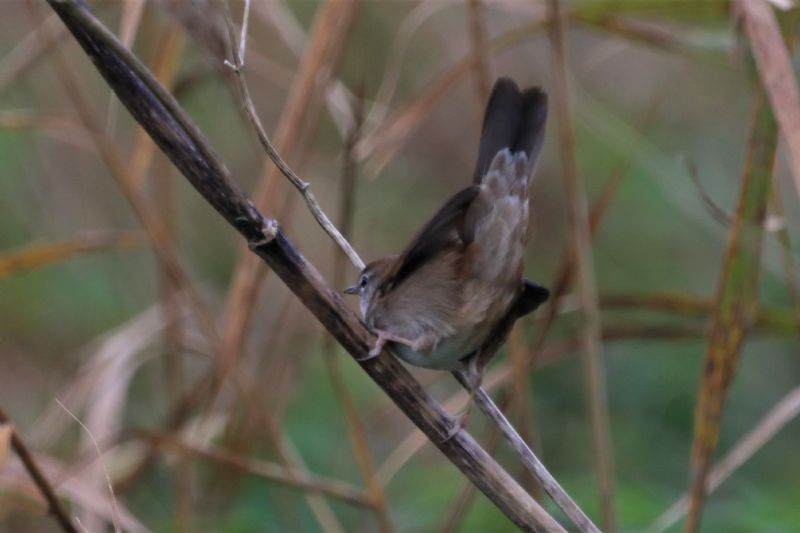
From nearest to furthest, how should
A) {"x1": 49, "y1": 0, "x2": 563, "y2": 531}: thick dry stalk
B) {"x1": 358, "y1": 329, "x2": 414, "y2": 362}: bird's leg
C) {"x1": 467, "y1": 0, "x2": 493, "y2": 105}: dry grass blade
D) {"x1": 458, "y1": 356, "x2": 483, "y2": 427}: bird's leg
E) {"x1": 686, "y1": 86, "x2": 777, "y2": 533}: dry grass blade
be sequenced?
{"x1": 49, "y1": 0, "x2": 563, "y2": 531}: thick dry stalk < {"x1": 358, "y1": 329, "x2": 414, "y2": 362}: bird's leg < {"x1": 458, "y1": 356, "x2": 483, "y2": 427}: bird's leg < {"x1": 686, "y1": 86, "x2": 777, "y2": 533}: dry grass blade < {"x1": 467, "y1": 0, "x2": 493, "y2": 105}: dry grass blade

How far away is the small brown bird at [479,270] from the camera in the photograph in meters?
1.45

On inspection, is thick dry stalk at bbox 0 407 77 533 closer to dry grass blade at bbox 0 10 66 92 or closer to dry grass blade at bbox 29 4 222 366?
dry grass blade at bbox 29 4 222 366

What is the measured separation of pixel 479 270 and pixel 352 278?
7.09 ft

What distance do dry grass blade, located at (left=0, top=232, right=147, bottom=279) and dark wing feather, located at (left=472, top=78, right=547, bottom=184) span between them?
3.48ft

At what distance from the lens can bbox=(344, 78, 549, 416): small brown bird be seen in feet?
4.77

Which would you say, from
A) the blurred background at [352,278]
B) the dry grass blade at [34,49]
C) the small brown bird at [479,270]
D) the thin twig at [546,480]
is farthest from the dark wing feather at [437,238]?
the dry grass blade at [34,49]

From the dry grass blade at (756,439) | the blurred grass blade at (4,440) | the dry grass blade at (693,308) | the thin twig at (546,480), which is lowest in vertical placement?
the dry grass blade at (756,439)

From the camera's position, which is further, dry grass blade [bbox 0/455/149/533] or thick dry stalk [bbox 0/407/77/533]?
dry grass blade [bbox 0/455/149/533]

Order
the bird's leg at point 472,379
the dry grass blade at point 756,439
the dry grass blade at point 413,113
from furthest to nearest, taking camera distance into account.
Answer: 1. the dry grass blade at point 413,113
2. the dry grass blade at point 756,439
3. the bird's leg at point 472,379

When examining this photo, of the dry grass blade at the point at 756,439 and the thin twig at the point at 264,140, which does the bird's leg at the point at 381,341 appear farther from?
the dry grass blade at the point at 756,439

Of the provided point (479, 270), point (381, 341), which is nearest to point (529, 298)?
point (479, 270)

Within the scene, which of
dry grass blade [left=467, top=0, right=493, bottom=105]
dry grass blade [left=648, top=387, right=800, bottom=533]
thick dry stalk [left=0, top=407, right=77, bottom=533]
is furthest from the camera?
dry grass blade [left=467, top=0, right=493, bottom=105]

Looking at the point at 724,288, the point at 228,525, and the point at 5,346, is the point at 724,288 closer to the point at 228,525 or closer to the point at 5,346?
the point at 228,525

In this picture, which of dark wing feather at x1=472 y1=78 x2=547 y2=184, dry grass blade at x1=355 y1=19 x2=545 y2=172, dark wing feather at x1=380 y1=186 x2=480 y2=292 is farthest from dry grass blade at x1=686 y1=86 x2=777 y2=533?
dry grass blade at x1=355 y1=19 x2=545 y2=172
